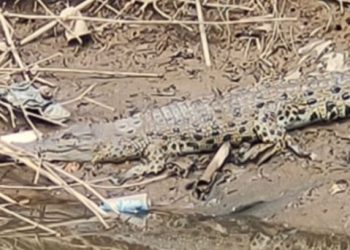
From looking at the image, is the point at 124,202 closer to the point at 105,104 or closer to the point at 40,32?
the point at 105,104

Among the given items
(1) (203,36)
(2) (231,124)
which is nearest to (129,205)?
(2) (231,124)

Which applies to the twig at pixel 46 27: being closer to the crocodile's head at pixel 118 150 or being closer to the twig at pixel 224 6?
the twig at pixel 224 6

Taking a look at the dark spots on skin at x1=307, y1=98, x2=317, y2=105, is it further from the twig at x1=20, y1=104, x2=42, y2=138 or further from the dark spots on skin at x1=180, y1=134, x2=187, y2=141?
the twig at x1=20, y1=104, x2=42, y2=138

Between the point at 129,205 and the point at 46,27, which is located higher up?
the point at 46,27

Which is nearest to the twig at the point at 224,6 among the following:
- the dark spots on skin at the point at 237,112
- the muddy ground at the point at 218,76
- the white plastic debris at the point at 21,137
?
the muddy ground at the point at 218,76

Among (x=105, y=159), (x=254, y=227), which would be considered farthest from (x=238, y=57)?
(x=254, y=227)

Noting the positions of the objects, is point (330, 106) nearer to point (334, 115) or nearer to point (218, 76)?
point (334, 115)

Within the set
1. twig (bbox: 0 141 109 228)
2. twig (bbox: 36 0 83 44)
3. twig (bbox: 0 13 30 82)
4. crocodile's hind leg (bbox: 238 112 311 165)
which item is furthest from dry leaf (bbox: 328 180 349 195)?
twig (bbox: 36 0 83 44)
